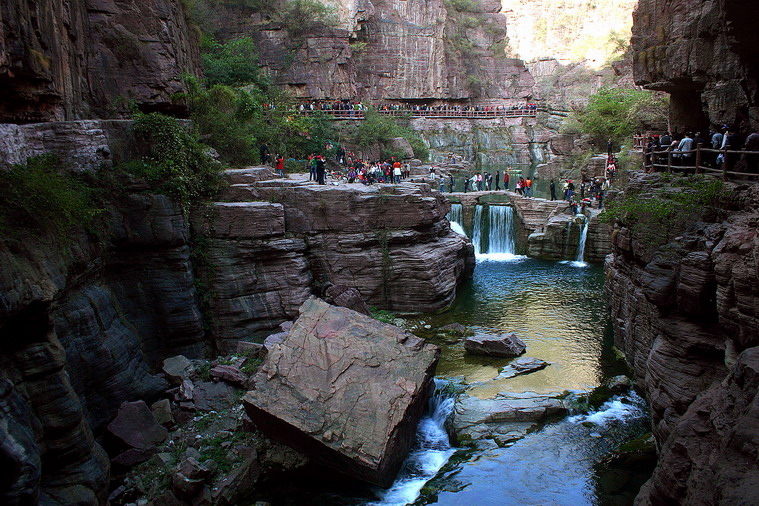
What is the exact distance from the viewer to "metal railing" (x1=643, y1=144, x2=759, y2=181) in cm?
1180

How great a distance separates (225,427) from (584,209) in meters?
21.0

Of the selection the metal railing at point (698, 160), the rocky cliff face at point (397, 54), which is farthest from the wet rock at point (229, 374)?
the rocky cliff face at point (397, 54)

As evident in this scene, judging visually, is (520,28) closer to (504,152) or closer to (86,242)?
(504,152)

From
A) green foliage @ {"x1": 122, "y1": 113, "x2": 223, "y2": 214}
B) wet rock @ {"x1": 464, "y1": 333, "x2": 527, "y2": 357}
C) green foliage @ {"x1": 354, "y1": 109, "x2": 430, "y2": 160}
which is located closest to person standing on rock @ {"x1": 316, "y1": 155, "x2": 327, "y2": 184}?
green foliage @ {"x1": 122, "y1": 113, "x2": 223, "y2": 214}

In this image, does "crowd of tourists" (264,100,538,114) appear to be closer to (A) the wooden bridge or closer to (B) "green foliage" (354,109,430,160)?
(A) the wooden bridge

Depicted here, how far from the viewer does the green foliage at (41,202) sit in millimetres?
9312

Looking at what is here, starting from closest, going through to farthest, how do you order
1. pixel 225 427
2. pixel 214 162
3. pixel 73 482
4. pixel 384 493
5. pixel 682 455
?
pixel 682 455 < pixel 73 482 < pixel 384 493 < pixel 225 427 < pixel 214 162

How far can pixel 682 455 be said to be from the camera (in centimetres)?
619

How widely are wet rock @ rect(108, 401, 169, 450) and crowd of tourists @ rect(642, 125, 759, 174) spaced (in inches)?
506

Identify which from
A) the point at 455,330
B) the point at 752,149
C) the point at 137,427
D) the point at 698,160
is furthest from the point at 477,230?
the point at 137,427

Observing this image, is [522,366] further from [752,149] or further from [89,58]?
[89,58]

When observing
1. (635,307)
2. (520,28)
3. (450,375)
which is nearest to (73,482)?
(450,375)

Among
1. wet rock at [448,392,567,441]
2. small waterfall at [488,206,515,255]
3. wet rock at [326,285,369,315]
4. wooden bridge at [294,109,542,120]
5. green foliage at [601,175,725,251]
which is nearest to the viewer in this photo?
green foliage at [601,175,725,251]

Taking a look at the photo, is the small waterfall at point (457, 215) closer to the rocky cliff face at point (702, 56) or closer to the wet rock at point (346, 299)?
the rocky cliff face at point (702, 56)
